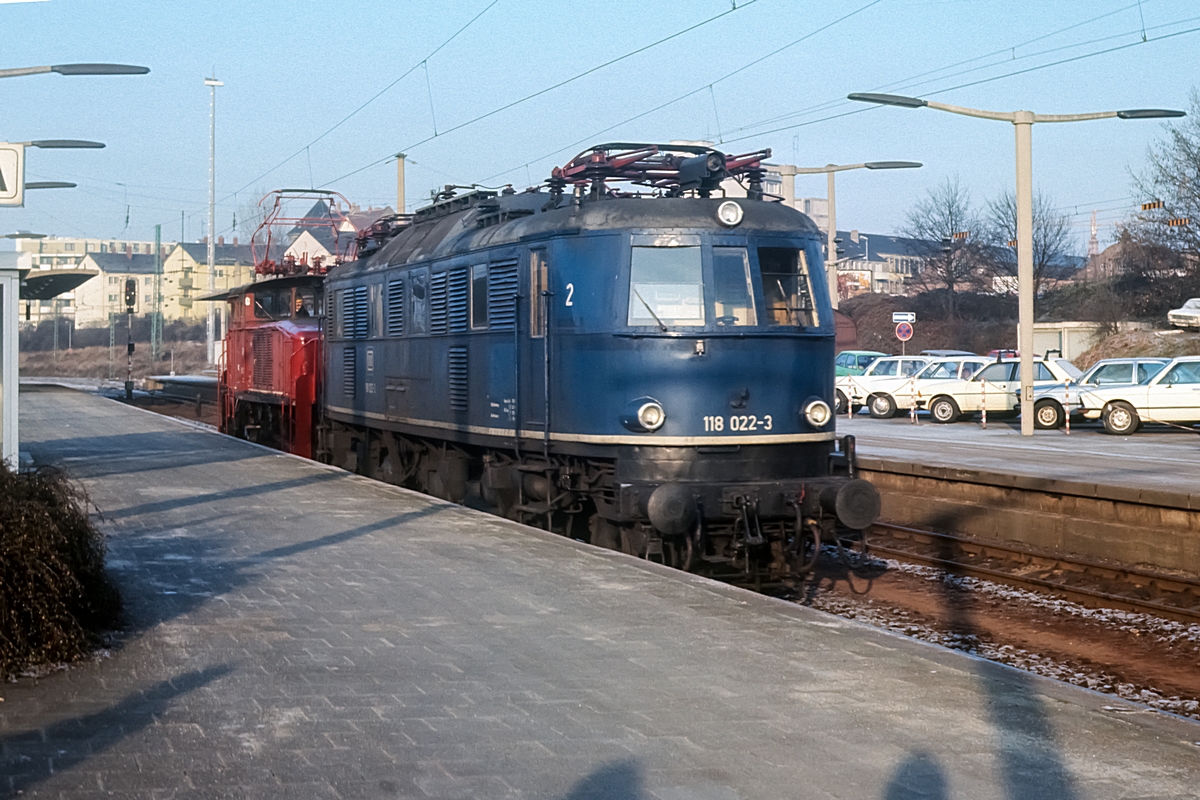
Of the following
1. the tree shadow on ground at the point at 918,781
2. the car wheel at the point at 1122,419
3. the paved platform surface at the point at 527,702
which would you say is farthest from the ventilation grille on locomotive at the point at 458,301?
the car wheel at the point at 1122,419

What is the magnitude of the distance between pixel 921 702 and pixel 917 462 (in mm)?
12710

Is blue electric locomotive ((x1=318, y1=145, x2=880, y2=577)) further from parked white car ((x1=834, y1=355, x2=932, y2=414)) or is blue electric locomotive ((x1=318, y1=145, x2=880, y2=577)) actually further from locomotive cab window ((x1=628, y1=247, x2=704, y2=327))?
parked white car ((x1=834, y1=355, x2=932, y2=414))

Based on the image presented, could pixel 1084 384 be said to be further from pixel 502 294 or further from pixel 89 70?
pixel 89 70

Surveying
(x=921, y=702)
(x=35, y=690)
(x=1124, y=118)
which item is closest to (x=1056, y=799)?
(x=921, y=702)

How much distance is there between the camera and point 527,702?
6.44m

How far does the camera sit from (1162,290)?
171ft

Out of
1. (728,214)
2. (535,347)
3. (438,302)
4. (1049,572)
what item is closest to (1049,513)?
(1049,572)

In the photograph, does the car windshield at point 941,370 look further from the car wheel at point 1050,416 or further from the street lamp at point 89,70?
the street lamp at point 89,70

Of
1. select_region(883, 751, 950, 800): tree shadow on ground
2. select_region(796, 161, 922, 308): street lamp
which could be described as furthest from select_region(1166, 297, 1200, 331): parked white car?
select_region(883, 751, 950, 800): tree shadow on ground

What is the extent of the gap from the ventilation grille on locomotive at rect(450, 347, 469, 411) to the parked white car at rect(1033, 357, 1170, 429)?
17.3m

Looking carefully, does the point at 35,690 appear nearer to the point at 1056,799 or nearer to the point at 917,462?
the point at 1056,799

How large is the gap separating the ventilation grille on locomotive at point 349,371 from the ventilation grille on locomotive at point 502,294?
18.7 ft

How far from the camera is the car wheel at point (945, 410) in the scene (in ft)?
103

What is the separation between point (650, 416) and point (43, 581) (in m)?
5.57
